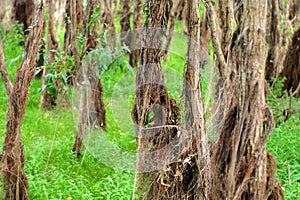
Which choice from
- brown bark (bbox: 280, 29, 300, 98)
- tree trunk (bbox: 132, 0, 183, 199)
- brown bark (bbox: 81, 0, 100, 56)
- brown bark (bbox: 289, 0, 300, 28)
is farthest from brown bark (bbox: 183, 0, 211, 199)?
brown bark (bbox: 289, 0, 300, 28)

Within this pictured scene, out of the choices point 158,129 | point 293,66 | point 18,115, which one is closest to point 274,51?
point 293,66

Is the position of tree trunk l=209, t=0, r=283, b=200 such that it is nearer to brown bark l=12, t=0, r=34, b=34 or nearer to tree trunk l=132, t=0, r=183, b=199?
tree trunk l=132, t=0, r=183, b=199

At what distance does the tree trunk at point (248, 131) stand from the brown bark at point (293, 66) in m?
5.58

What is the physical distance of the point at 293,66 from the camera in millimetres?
9953

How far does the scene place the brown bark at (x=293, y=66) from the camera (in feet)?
32.2

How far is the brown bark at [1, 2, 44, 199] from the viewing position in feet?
14.6

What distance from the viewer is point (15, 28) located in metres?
10.8

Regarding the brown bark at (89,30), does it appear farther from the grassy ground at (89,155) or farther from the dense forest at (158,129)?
the grassy ground at (89,155)

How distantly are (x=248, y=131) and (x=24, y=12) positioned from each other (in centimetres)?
767

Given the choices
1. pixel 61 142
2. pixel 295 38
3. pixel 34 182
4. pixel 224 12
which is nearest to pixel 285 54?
pixel 295 38

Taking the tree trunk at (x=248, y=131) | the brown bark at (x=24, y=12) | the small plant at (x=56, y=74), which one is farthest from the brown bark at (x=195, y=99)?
the brown bark at (x=24, y=12)

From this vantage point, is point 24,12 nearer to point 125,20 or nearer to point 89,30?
point 125,20

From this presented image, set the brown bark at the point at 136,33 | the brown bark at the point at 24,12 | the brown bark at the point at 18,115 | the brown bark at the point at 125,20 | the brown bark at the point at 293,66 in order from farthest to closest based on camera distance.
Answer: the brown bark at the point at 125,20
the brown bark at the point at 24,12
the brown bark at the point at 136,33
the brown bark at the point at 293,66
the brown bark at the point at 18,115

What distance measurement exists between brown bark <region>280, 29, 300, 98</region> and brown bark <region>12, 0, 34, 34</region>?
5093 mm
